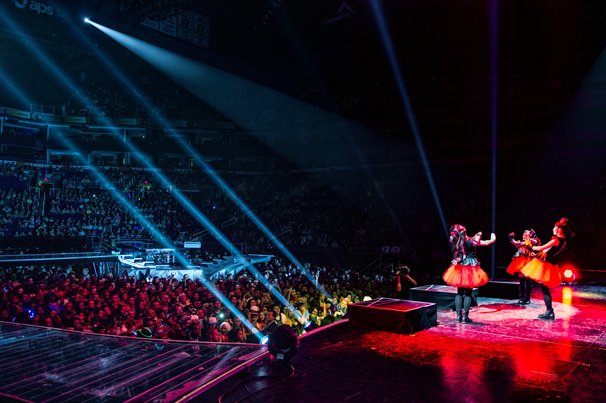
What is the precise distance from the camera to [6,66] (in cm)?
2578

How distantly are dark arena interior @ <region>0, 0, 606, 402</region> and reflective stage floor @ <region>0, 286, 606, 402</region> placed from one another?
34 millimetres

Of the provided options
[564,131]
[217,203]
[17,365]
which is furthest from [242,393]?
[217,203]

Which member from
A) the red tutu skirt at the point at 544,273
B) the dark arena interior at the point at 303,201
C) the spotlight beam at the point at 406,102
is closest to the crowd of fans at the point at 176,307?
the dark arena interior at the point at 303,201

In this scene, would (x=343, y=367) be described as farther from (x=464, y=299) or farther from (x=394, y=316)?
(x=464, y=299)

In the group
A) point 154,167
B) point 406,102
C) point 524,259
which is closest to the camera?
point 524,259

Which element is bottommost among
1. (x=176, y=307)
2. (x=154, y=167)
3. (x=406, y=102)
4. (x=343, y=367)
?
(x=176, y=307)

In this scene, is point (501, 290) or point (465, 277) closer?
point (465, 277)

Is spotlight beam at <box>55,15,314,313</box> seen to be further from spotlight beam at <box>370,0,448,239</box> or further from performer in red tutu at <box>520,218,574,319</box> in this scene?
performer in red tutu at <box>520,218,574,319</box>

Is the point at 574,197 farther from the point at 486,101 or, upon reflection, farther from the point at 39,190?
the point at 39,190

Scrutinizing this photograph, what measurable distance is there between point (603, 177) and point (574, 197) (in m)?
1.11

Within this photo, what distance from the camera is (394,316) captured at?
202 inches

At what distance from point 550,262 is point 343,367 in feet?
11.8

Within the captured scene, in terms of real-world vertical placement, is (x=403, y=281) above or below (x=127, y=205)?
below

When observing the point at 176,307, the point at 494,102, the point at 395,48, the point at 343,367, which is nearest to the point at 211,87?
the point at 395,48
